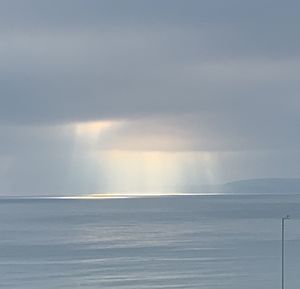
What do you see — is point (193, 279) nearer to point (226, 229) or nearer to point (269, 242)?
point (269, 242)

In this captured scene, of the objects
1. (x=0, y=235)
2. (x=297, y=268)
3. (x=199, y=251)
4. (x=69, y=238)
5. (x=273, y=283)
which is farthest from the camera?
(x=0, y=235)

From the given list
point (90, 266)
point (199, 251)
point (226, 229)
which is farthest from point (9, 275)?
point (226, 229)

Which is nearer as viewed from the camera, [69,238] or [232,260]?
[232,260]

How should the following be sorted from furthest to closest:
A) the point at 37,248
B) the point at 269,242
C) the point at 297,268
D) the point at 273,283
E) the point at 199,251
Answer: the point at 269,242, the point at 37,248, the point at 199,251, the point at 297,268, the point at 273,283

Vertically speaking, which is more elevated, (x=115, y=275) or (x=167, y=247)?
(x=167, y=247)

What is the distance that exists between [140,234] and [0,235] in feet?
61.7

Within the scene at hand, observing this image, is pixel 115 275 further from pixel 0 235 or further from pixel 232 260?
pixel 0 235

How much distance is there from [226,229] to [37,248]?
36259 millimetres

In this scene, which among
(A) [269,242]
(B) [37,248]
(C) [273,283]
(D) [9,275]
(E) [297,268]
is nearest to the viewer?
(C) [273,283]

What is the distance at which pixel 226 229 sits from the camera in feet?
381

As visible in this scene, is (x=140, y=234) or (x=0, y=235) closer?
(x=140, y=234)

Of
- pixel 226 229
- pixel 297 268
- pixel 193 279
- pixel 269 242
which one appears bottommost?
pixel 193 279

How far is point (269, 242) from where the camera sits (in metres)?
92.3

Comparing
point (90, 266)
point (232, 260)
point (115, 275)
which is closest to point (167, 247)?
point (232, 260)
